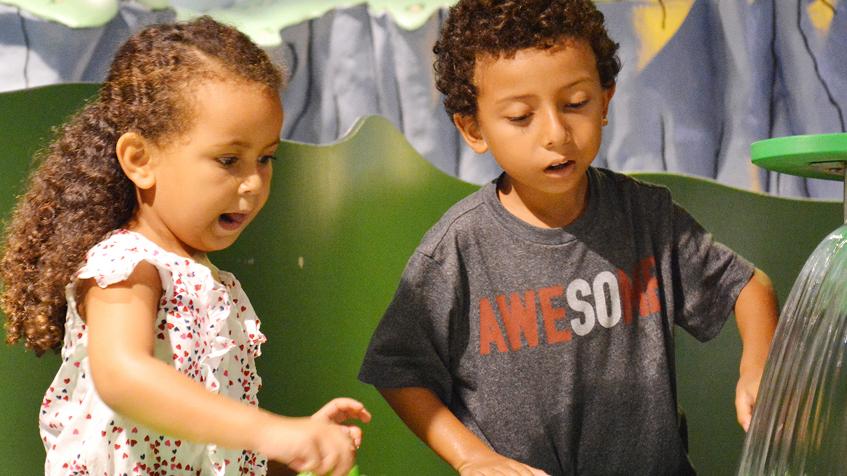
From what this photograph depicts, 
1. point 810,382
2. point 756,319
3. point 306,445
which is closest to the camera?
point 306,445

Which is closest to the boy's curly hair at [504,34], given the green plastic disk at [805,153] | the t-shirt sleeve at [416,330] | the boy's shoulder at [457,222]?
the boy's shoulder at [457,222]

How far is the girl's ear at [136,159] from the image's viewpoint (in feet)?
3.41

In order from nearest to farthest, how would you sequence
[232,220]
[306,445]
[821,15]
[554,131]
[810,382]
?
[306,445] → [810,382] → [232,220] → [554,131] → [821,15]

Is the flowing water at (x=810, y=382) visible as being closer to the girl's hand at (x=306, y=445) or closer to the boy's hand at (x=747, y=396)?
the boy's hand at (x=747, y=396)

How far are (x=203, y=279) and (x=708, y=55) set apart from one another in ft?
2.99

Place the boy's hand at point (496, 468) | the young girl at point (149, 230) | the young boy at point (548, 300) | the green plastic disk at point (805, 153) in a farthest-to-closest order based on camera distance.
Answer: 1. the young boy at point (548, 300)
2. the boy's hand at point (496, 468)
3. the young girl at point (149, 230)
4. the green plastic disk at point (805, 153)

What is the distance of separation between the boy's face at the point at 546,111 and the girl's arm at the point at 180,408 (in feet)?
1.49

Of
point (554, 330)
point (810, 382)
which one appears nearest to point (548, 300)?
point (554, 330)

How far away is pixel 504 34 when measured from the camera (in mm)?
1235

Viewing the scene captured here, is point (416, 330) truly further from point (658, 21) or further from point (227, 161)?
point (658, 21)

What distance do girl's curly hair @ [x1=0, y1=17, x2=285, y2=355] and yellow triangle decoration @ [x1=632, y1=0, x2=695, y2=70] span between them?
0.70 m

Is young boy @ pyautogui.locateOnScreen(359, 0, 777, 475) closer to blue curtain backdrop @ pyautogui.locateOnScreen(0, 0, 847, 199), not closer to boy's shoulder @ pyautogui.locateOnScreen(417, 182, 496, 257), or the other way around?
boy's shoulder @ pyautogui.locateOnScreen(417, 182, 496, 257)

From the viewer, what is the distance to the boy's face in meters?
1.20

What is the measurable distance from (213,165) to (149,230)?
11 cm
